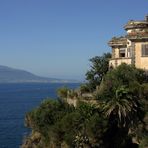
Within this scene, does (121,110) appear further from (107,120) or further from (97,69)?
(97,69)

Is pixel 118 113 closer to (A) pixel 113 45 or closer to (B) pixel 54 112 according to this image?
(B) pixel 54 112

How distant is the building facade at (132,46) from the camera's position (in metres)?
53.3

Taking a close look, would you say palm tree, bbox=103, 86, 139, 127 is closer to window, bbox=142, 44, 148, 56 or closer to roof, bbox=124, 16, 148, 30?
window, bbox=142, 44, 148, 56

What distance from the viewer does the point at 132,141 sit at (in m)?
45.4

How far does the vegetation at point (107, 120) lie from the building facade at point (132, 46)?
5.72 m

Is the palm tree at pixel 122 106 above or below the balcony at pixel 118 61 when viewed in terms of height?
below

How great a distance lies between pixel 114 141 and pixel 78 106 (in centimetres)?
526

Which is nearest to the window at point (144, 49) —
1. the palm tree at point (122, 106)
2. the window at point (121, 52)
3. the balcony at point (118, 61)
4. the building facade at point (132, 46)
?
the building facade at point (132, 46)

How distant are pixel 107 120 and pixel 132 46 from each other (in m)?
13.2

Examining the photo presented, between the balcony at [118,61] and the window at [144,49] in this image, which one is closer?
the window at [144,49]

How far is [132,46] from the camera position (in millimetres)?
54438

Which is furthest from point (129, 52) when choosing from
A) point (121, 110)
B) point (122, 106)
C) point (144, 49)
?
point (121, 110)

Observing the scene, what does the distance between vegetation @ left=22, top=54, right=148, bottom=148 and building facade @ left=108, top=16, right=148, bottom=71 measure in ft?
18.8

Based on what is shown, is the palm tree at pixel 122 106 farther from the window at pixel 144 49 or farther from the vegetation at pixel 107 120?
the window at pixel 144 49
